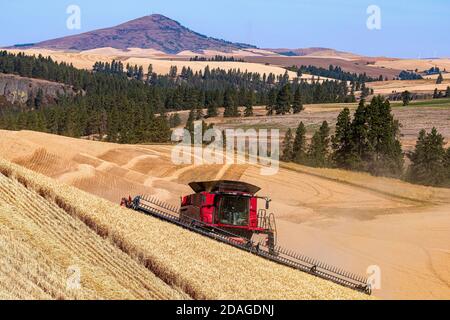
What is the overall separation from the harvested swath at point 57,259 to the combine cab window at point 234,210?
7.93 metres

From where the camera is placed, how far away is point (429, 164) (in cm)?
7638

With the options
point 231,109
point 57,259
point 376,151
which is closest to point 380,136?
point 376,151

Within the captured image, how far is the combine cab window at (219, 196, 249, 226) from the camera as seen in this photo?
28781 millimetres

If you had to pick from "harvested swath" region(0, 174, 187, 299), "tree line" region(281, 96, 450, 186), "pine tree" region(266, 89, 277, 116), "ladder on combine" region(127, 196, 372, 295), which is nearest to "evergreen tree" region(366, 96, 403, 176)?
"tree line" region(281, 96, 450, 186)

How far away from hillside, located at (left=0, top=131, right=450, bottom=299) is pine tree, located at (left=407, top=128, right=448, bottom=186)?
25.6 ft

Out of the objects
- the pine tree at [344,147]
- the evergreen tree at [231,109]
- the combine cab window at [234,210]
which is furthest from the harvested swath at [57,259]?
the evergreen tree at [231,109]

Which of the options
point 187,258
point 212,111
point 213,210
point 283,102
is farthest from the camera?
point 212,111

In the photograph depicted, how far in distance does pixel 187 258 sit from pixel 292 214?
94.2ft

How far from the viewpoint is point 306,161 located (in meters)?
86.8

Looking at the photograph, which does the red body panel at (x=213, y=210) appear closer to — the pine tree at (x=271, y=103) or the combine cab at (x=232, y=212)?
the combine cab at (x=232, y=212)

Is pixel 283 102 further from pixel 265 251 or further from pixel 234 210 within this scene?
pixel 265 251

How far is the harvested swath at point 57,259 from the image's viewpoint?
15672 millimetres

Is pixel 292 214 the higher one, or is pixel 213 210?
pixel 213 210
